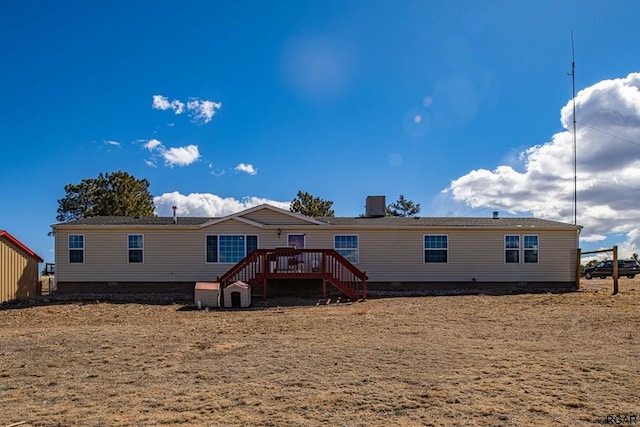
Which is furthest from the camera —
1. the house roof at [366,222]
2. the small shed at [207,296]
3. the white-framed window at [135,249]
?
the house roof at [366,222]

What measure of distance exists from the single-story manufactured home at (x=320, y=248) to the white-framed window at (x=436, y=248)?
39mm

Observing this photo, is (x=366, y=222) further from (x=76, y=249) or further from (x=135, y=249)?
(x=76, y=249)

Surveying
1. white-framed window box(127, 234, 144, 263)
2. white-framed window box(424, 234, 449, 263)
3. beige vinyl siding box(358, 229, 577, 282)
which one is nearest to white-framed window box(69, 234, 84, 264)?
white-framed window box(127, 234, 144, 263)

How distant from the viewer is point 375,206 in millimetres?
22453

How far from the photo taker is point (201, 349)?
7961mm

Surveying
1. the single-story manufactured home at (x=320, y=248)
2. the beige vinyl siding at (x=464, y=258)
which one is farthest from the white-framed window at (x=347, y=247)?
the beige vinyl siding at (x=464, y=258)

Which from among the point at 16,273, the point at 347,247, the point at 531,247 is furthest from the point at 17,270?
the point at 531,247

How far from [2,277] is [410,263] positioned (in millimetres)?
14602

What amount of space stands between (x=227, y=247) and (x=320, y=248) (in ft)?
11.6

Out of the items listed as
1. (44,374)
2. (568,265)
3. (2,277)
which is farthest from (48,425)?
(568,265)

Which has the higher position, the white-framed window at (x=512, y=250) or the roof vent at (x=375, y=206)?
the roof vent at (x=375, y=206)

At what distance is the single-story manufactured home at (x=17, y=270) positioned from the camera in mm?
16669

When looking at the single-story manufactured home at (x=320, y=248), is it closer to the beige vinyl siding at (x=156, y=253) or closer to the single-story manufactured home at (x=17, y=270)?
the beige vinyl siding at (x=156, y=253)

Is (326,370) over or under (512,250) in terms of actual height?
under
